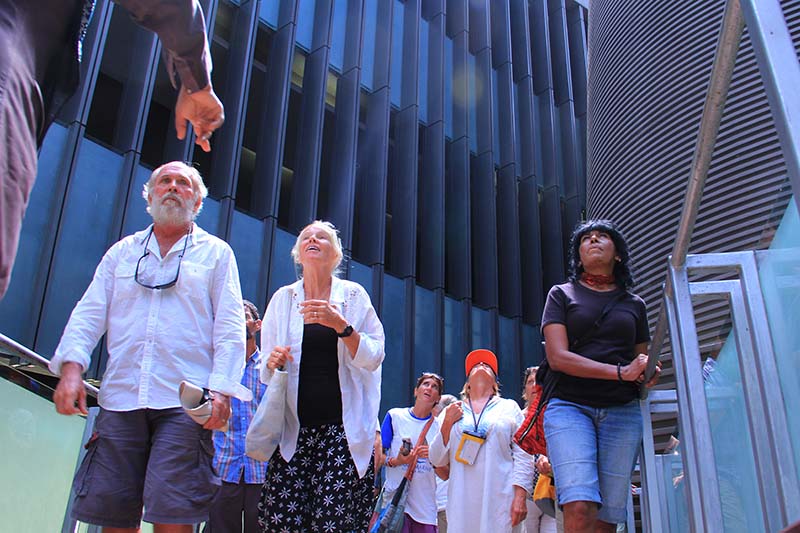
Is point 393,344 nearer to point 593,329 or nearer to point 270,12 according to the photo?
point 270,12

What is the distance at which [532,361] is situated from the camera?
14.8 m

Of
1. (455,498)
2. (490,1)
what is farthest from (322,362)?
(490,1)

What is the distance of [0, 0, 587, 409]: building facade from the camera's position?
28.7 ft

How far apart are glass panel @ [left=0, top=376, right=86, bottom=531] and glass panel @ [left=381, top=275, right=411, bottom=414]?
7939mm

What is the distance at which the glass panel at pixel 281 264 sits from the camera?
414 inches

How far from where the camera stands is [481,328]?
45.7 ft

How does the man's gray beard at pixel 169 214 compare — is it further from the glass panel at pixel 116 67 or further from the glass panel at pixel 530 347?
the glass panel at pixel 530 347

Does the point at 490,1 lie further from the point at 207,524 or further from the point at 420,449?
the point at 207,524

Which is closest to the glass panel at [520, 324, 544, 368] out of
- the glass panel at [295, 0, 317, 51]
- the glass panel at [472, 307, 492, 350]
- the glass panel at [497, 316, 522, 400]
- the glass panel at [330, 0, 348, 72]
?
the glass panel at [497, 316, 522, 400]

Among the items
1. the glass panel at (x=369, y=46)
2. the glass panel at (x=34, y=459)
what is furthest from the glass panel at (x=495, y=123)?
the glass panel at (x=34, y=459)

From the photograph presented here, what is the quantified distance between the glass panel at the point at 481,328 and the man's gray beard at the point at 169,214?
10.7 metres

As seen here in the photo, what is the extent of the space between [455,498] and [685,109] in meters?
5.51

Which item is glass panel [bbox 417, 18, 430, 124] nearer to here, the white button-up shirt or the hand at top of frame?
the white button-up shirt

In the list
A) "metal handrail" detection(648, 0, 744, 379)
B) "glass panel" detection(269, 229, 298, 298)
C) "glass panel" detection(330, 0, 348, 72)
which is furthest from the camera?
"glass panel" detection(330, 0, 348, 72)
